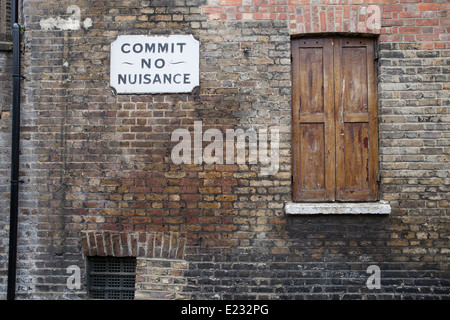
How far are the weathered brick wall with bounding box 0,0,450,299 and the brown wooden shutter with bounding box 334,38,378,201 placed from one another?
145 mm

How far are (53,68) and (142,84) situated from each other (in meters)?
1.09

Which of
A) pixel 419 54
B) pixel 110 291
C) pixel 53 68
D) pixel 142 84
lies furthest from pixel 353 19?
pixel 110 291

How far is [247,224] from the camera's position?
13.6 ft

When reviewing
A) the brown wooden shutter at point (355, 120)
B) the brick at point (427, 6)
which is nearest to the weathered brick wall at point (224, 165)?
the brick at point (427, 6)

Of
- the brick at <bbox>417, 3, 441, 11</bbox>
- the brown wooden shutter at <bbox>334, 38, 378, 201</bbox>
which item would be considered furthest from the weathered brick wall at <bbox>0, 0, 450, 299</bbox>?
the brown wooden shutter at <bbox>334, 38, 378, 201</bbox>

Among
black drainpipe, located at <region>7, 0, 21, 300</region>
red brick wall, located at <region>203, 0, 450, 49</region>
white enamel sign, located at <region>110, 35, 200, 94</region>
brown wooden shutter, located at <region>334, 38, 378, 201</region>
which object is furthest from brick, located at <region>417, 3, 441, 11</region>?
black drainpipe, located at <region>7, 0, 21, 300</region>

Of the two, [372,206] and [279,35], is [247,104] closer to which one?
[279,35]

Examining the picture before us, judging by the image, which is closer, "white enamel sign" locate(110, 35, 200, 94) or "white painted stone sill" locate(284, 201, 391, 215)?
"white painted stone sill" locate(284, 201, 391, 215)

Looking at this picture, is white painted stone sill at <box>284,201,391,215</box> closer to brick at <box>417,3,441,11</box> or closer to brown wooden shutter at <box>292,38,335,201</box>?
brown wooden shutter at <box>292,38,335,201</box>

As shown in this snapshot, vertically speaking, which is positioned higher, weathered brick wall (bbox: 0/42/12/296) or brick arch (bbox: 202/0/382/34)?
brick arch (bbox: 202/0/382/34)

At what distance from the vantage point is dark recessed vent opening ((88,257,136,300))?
429cm

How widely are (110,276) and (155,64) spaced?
256cm

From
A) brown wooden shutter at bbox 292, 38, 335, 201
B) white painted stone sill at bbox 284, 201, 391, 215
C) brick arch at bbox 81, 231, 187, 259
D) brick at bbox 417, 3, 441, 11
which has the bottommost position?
brick arch at bbox 81, 231, 187, 259

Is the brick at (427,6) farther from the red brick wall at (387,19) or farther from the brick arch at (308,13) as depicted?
the brick arch at (308,13)
